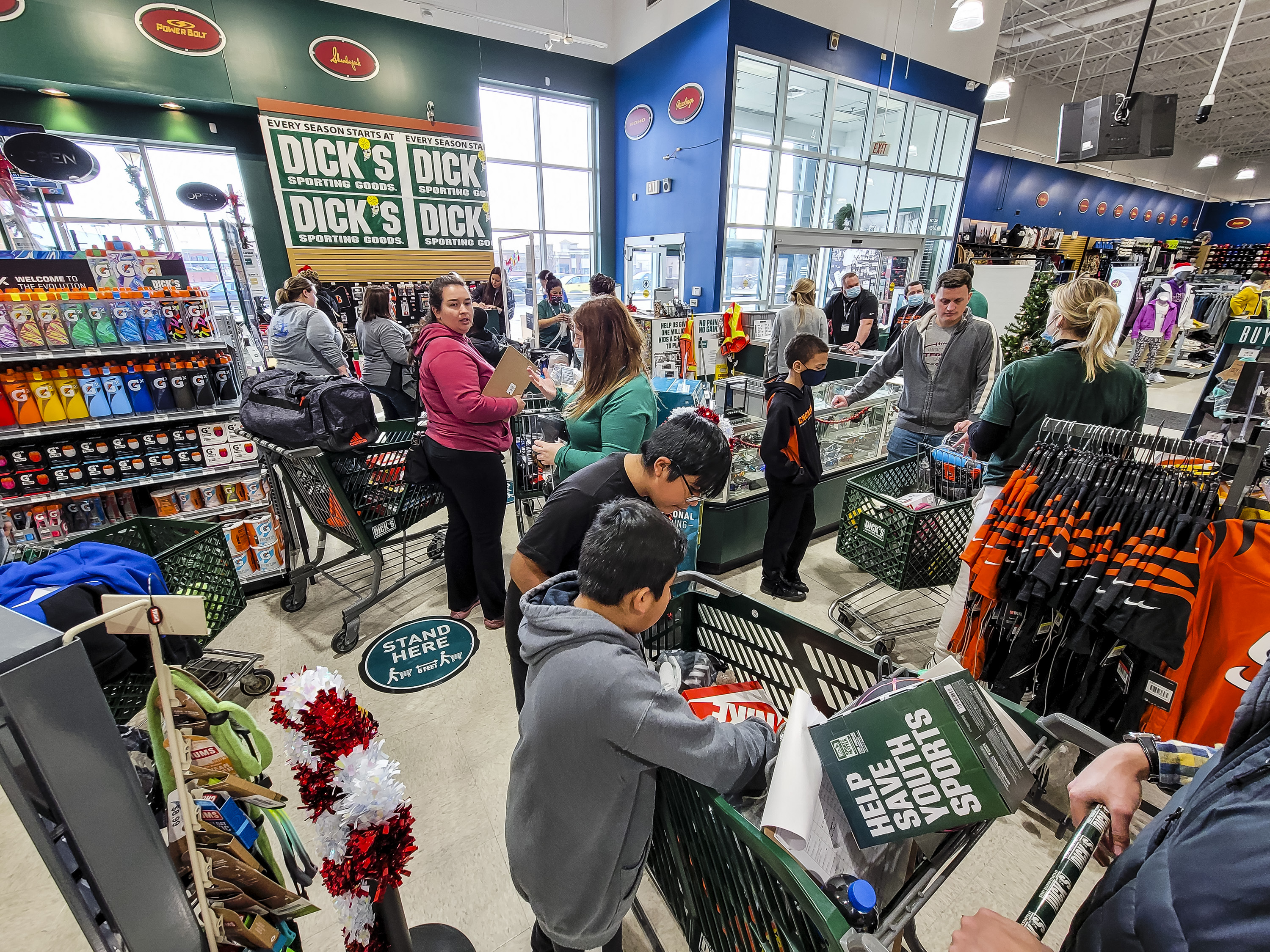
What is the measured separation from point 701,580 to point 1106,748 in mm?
986

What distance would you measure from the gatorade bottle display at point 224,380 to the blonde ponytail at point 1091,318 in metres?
4.26

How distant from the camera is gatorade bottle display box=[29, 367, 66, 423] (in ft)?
8.67

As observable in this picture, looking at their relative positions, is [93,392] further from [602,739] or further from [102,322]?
[602,739]

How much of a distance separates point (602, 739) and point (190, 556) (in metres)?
2.31

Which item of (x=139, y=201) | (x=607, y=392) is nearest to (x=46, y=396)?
(x=607, y=392)

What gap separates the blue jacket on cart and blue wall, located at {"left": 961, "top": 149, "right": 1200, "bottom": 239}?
1429cm

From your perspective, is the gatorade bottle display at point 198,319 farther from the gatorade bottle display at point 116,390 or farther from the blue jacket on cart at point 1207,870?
→ the blue jacket on cart at point 1207,870

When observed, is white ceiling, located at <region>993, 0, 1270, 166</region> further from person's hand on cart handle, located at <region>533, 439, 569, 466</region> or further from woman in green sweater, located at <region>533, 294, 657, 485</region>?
person's hand on cart handle, located at <region>533, 439, 569, 466</region>

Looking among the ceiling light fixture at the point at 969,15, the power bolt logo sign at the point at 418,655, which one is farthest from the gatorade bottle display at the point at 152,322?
the ceiling light fixture at the point at 969,15

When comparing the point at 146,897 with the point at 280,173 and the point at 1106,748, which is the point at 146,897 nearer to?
the point at 1106,748

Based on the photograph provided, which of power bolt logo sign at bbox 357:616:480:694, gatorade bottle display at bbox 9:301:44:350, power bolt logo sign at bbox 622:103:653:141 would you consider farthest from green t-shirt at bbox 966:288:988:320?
power bolt logo sign at bbox 622:103:653:141

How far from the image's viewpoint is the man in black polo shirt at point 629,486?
4.67 feet

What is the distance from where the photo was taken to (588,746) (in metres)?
0.99

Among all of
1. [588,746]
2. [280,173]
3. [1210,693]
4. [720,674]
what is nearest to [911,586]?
[1210,693]
